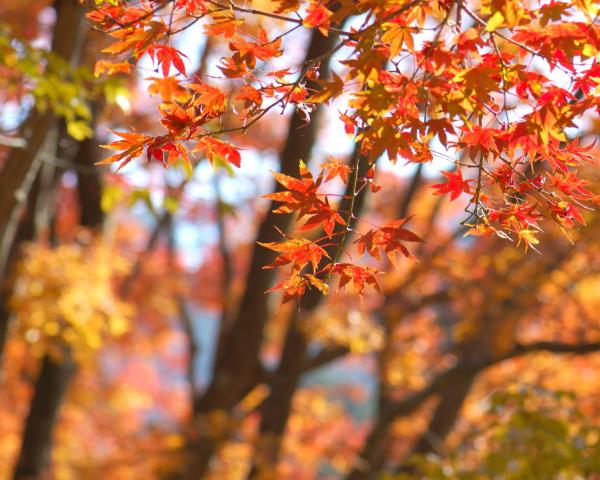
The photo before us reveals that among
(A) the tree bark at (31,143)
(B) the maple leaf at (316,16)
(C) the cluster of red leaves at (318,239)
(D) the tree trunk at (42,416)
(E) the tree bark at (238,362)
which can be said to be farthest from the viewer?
(D) the tree trunk at (42,416)

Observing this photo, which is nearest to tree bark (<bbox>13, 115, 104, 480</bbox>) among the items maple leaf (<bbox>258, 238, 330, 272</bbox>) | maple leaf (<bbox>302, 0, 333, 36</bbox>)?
maple leaf (<bbox>258, 238, 330, 272</bbox>)

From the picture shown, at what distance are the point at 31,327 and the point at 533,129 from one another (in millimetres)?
4926

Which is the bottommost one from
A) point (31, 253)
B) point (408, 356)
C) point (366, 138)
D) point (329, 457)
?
point (329, 457)

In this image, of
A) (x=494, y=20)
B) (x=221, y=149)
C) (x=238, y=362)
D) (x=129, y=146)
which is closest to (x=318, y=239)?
(x=221, y=149)

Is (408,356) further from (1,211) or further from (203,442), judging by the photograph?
(1,211)

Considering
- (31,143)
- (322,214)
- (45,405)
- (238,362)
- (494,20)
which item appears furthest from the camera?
(45,405)

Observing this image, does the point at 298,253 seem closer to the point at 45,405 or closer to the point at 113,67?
the point at 113,67

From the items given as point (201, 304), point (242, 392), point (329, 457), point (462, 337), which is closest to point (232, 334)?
point (242, 392)

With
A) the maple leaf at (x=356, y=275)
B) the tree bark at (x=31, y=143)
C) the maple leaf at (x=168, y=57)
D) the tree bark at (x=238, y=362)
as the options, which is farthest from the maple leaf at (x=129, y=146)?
the tree bark at (x=238, y=362)

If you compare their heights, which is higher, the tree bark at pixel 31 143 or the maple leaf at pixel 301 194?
the maple leaf at pixel 301 194

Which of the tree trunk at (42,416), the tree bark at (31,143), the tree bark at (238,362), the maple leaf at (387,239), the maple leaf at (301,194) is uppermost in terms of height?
the maple leaf at (301,194)

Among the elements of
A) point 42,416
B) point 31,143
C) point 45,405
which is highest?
point 31,143

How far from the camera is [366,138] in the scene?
1.46 m

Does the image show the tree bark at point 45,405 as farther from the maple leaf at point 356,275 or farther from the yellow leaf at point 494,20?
the yellow leaf at point 494,20
